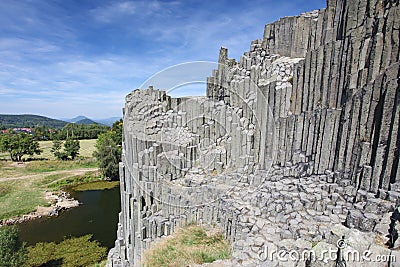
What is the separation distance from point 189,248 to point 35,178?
26.4 metres

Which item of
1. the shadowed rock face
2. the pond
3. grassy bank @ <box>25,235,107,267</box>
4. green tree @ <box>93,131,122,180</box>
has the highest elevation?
the shadowed rock face

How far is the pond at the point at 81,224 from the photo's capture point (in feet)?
50.1

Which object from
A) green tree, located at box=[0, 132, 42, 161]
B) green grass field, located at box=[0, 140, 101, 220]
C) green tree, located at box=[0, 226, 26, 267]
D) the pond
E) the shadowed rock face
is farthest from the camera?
green tree, located at box=[0, 132, 42, 161]

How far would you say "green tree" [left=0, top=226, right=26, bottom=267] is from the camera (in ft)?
32.4

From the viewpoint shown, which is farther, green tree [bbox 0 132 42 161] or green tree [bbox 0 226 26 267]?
green tree [bbox 0 132 42 161]

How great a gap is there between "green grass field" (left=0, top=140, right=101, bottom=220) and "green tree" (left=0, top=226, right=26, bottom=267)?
943cm

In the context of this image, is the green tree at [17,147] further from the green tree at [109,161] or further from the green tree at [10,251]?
the green tree at [10,251]

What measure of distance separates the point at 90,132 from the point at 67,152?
22.8 m

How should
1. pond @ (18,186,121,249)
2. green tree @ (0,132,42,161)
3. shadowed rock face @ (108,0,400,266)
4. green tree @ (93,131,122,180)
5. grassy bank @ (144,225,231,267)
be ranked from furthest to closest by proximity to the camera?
green tree @ (0,132,42,161) → green tree @ (93,131,122,180) → pond @ (18,186,121,249) → grassy bank @ (144,225,231,267) → shadowed rock face @ (108,0,400,266)

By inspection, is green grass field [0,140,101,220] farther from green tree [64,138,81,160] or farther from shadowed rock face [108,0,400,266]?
shadowed rock face [108,0,400,266]

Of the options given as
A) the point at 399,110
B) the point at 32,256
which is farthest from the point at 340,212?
the point at 32,256

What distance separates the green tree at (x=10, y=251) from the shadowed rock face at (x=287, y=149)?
4.46 m

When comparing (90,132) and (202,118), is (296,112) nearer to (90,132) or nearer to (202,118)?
(202,118)

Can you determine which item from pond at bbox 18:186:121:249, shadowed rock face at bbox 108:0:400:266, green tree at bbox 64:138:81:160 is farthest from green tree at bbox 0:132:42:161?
shadowed rock face at bbox 108:0:400:266
